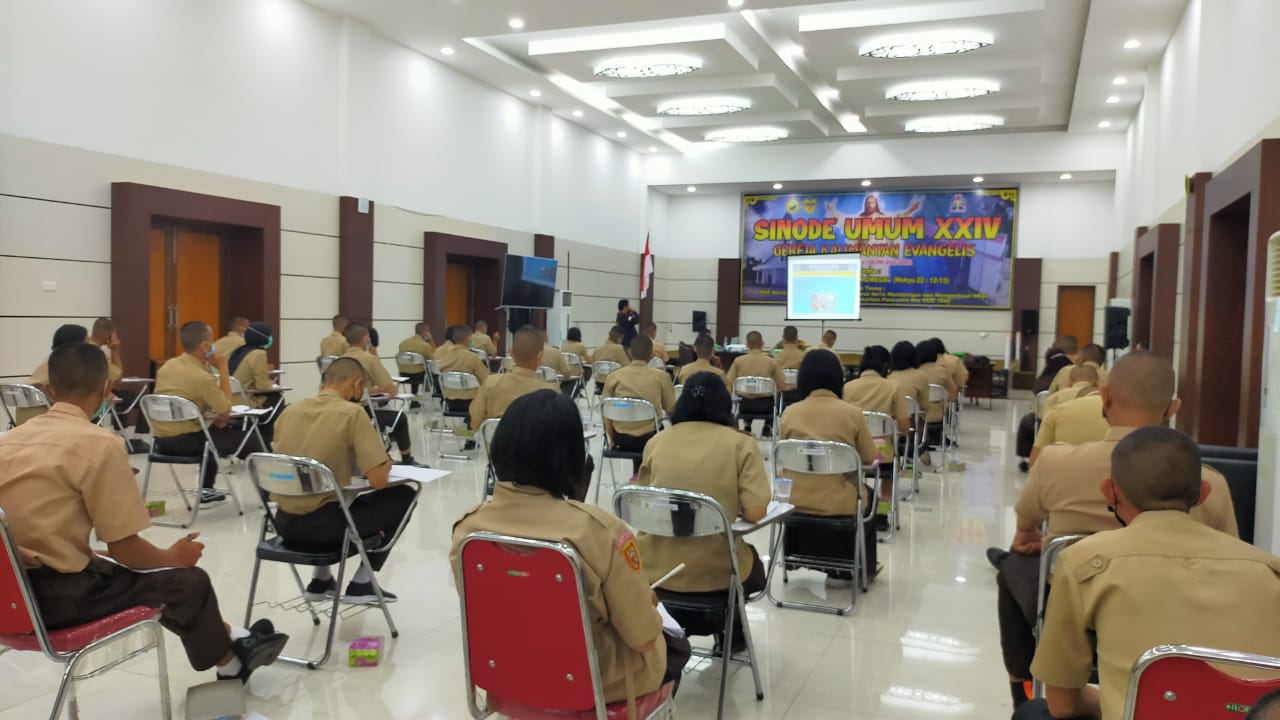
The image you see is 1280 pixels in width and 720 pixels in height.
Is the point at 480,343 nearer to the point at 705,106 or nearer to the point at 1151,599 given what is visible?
the point at 705,106

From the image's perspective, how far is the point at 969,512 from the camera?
247 inches

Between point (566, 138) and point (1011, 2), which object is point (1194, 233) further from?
point (566, 138)

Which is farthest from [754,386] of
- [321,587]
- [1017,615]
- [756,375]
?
[1017,615]

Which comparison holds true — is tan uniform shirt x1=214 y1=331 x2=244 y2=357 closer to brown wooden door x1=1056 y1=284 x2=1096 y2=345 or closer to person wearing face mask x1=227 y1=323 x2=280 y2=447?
person wearing face mask x1=227 y1=323 x2=280 y2=447

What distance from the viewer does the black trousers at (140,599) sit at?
2.41 m

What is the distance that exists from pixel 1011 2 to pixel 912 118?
5.11 meters

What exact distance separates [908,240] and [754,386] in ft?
32.5

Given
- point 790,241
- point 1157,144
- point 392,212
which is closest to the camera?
point 1157,144

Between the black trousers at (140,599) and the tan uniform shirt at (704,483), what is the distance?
1432mm

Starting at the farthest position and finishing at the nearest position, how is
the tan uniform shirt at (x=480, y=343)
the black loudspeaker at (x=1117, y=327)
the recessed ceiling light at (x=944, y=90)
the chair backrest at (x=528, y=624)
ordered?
the recessed ceiling light at (x=944, y=90), the tan uniform shirt at (x=480, y=343), the black loudspeaker at (x=1117, y=327), the chair backrest at (x=528, y=624)

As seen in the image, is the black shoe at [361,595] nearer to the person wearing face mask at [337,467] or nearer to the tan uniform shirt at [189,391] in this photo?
the person wearing face mask at [337,467]

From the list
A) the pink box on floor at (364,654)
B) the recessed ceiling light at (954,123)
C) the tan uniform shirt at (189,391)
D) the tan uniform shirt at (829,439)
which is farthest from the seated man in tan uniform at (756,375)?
the recessed ceiling light at (954,123)

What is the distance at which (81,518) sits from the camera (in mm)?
2428

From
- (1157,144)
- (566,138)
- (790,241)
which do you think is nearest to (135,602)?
(1157,144)
